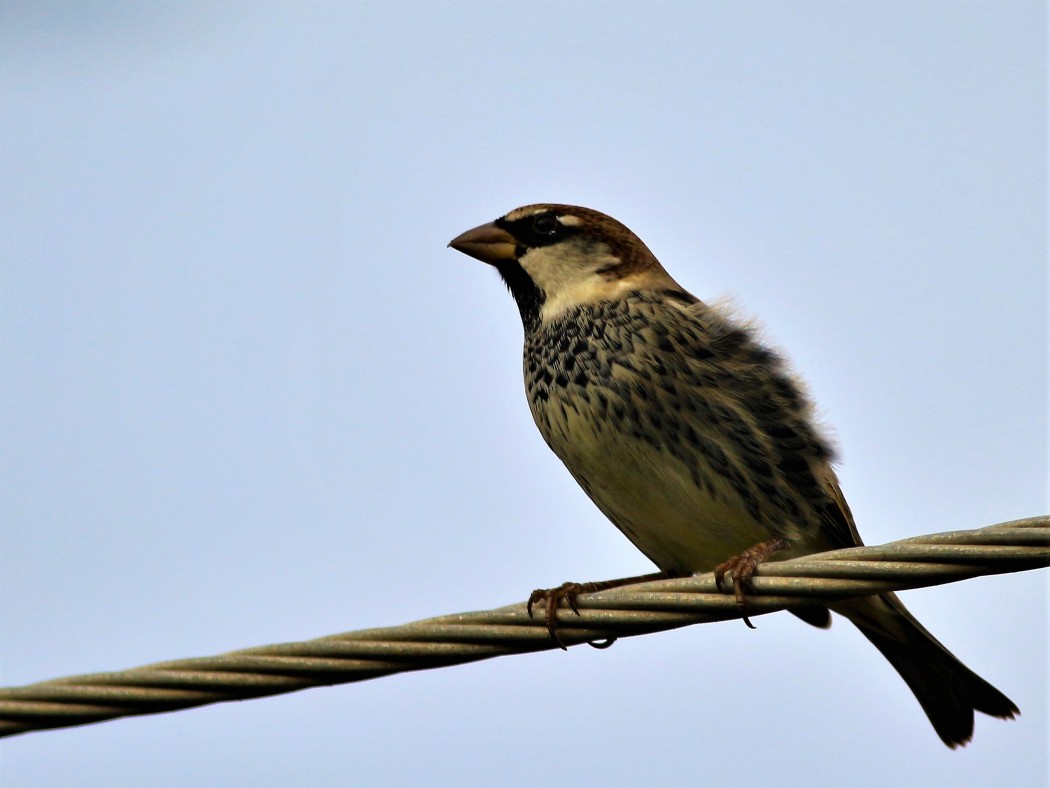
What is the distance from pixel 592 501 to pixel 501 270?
1134mm

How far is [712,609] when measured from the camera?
3543 millimetres

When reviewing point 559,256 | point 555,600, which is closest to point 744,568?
point 555,600

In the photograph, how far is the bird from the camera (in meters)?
5.12

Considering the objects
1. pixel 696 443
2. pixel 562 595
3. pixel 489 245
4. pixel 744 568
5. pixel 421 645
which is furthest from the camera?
pixel 489 245

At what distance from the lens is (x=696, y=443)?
511 cm

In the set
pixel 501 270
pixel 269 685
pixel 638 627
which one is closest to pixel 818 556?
pixel 638 627

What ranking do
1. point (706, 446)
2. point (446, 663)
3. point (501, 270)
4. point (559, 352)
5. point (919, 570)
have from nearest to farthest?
point (919, 570) < point (446, 663) < point (706, 446) < point (559, 352) < point (501, 270)

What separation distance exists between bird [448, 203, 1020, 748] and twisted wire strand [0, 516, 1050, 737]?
1.18 metres

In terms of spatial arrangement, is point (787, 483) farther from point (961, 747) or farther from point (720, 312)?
point (961, 747)

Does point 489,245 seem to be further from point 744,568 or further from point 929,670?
point 744,568

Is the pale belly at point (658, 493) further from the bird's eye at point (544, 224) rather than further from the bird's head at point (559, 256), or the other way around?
the bird's eye at point (544, 224)

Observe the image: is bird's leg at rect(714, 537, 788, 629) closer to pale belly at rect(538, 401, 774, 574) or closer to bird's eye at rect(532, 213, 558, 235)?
pale belly at rect(538, 401, 774, 574)

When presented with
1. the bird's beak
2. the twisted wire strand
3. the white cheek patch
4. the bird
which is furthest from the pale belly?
the twisted wire strand

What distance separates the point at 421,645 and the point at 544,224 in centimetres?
304
